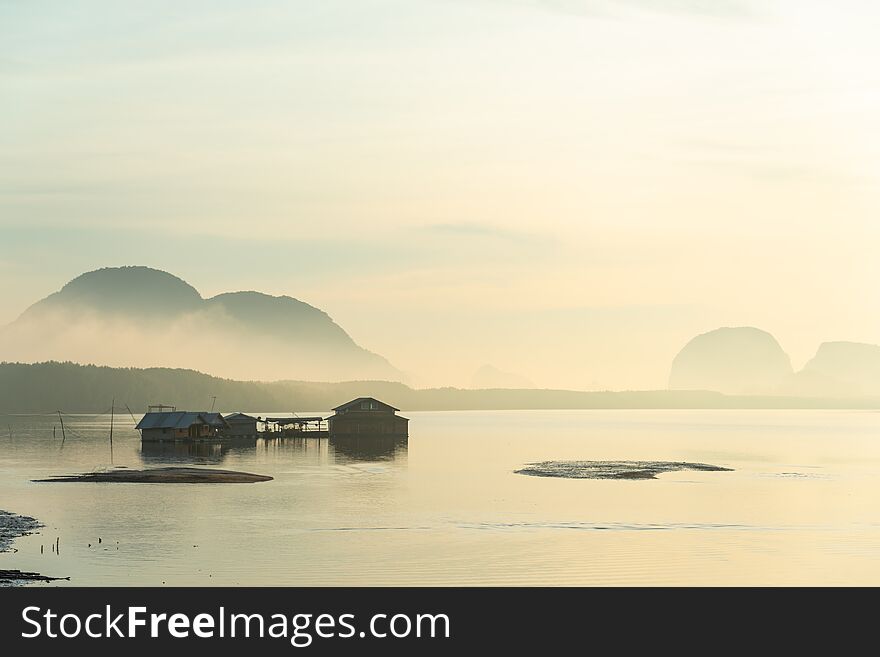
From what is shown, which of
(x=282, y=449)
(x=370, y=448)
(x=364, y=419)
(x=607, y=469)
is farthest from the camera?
(x=364, y=419)

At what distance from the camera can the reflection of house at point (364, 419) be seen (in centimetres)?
15400

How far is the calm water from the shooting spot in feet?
156

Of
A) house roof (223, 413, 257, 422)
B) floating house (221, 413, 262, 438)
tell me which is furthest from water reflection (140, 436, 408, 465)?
house roof (223, 413, 257, 422)

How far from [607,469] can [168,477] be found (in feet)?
139

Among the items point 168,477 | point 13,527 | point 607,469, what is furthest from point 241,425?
point 13,527

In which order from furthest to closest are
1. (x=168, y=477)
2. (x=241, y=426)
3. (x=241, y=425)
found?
(x=241, y=425), (x=241, y=426), (x=168, y=477)

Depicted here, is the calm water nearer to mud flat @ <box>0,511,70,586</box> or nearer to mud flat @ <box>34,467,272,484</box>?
mud flat @ <box>0,511,70,586</box>

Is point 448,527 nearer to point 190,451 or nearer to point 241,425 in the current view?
point 190,451

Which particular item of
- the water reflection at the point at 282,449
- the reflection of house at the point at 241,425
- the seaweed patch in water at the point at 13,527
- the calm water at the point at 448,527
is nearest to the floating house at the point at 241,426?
the reflection of house at the point at 241,425

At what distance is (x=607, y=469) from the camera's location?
10444 centimetres
